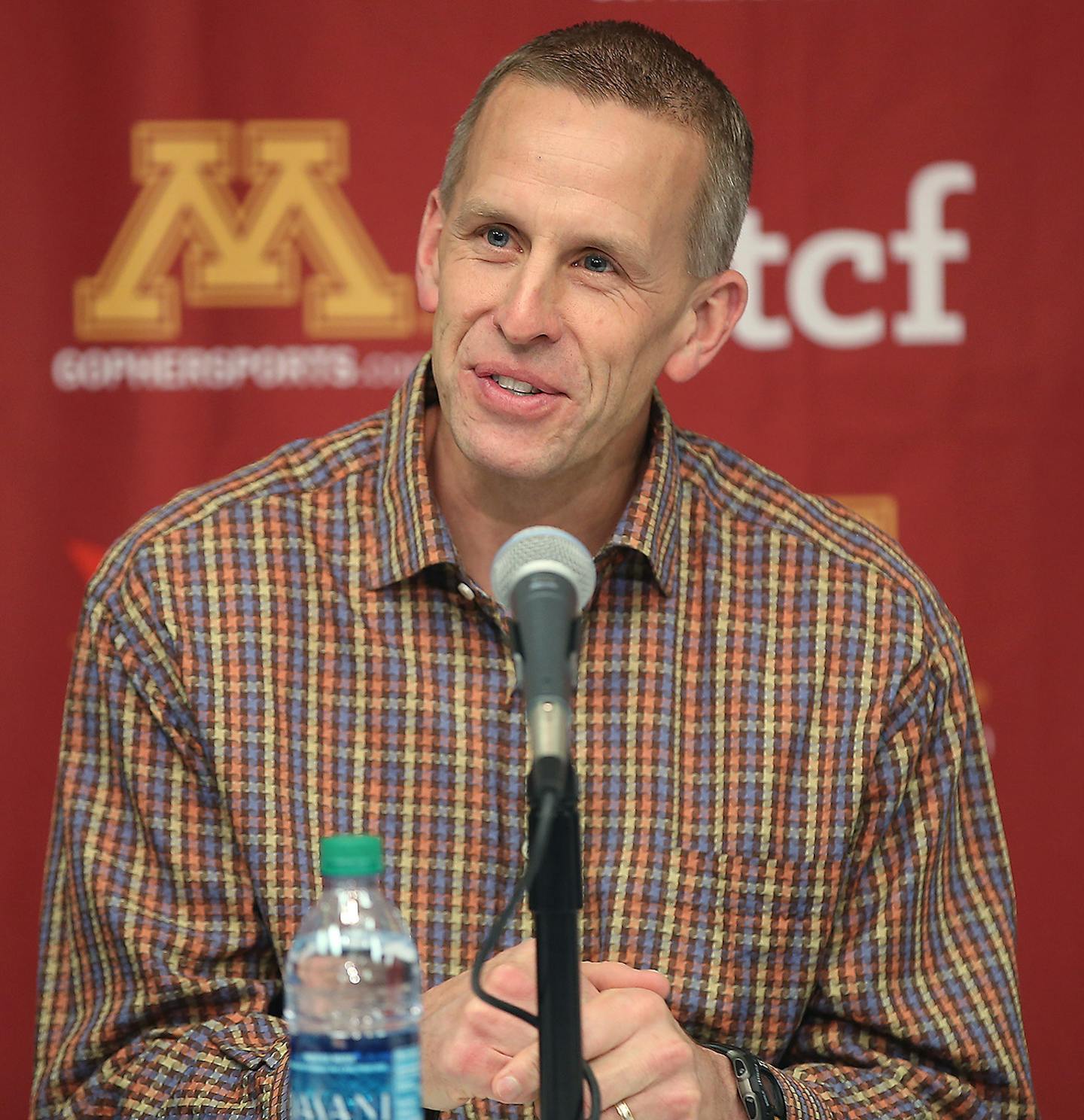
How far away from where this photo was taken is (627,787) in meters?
2.01

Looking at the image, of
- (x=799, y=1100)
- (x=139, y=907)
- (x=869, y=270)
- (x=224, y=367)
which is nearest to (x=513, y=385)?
(x=139, y=907)

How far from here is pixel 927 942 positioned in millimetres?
2000

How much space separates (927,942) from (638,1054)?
0.65m

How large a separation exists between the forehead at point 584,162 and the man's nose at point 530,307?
0.24 feet

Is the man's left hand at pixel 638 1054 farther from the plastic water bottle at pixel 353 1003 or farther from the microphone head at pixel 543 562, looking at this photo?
the microphone head at pixel 543 562

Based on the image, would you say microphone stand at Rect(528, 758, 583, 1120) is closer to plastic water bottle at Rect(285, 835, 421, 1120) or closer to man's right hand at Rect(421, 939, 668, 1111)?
plastic water bottle at Rect(285, 835, 421, 1120)

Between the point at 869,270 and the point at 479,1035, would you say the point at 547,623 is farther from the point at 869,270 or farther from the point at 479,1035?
the point at 869,270

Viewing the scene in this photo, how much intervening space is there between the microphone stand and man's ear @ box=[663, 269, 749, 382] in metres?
1.12

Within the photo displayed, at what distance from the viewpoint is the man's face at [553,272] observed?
191cm

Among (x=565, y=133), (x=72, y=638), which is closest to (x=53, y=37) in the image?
(x=72, y=638)

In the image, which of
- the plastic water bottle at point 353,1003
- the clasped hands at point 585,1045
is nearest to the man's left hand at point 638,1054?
the clasped hands at point 585,1045

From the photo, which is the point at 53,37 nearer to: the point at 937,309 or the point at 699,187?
the point at 699,187

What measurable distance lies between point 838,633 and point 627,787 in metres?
0.34

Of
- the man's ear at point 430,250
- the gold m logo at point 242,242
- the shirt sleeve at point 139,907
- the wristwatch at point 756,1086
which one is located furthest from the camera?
the gold m logo at point 242,242
